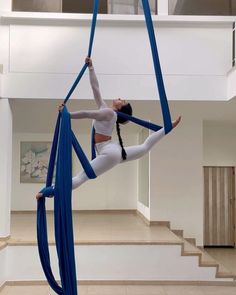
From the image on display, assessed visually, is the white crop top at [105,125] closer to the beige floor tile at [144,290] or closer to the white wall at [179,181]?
the beige floor tile at [144,290]

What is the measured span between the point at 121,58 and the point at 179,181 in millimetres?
3290

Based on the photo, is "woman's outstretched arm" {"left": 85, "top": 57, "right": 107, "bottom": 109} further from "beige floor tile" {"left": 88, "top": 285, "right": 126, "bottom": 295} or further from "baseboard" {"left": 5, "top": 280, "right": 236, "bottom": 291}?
"baseboard" {"left": 5, "top": 280, "right": 236, "bottom": 291}

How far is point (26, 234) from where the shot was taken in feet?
23.8

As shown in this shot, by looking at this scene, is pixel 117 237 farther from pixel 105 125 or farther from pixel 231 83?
pixel 105 125

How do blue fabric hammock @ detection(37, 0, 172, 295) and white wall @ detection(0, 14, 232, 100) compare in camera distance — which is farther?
white wall @ detection(0, 14, 232, 100)

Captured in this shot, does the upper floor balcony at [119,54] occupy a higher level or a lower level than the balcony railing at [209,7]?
lower

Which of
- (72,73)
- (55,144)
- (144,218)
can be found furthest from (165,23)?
(144,218)

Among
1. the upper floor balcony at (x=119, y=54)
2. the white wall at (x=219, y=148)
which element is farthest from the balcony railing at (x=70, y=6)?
the white wall at (x=219, y=148)

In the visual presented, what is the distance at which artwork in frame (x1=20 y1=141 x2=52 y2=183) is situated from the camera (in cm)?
1111

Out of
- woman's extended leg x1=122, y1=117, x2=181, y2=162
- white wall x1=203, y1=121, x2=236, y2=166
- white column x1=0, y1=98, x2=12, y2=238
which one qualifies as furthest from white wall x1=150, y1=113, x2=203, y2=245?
woman's extended leg x1=122, y1=117, x2=181, y2=162

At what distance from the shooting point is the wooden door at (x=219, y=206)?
10062 mm

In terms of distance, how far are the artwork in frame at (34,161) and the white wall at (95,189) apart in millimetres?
109

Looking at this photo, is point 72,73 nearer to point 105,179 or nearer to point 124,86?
point 124,86

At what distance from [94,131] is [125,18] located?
340 cm
